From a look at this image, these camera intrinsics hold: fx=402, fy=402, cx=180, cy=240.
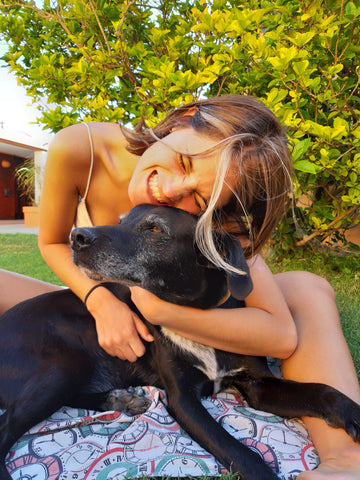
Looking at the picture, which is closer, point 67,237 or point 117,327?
point 117,327

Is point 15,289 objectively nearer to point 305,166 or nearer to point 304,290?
point 304,290

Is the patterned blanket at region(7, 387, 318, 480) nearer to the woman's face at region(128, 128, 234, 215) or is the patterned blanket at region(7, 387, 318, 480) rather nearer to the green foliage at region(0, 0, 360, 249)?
the woman's face at region(128, 128, 234, 215)

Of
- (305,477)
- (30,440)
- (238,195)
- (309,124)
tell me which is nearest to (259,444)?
(305,477)

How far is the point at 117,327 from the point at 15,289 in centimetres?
103

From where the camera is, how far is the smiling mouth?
70.7 inches

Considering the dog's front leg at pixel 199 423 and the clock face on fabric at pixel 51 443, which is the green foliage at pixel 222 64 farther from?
the clock face on fabric at pixel 51 443

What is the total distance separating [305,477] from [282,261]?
12.5 ft

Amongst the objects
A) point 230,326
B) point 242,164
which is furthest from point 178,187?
point 230,326

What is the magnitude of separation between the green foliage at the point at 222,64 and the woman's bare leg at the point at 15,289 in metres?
1.45

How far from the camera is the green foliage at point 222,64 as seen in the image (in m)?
2.86

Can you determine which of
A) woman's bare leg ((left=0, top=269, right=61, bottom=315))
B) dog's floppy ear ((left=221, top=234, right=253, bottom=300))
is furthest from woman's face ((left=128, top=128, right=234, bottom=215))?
woman's bare leg ((left=0, top=269, right=61, bottom=315))

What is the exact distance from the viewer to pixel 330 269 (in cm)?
463

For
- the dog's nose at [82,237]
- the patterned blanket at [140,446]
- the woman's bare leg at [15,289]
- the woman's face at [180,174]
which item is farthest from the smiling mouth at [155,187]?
the woman's bare leg at [15,289]

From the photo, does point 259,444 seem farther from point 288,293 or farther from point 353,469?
point 288,293
